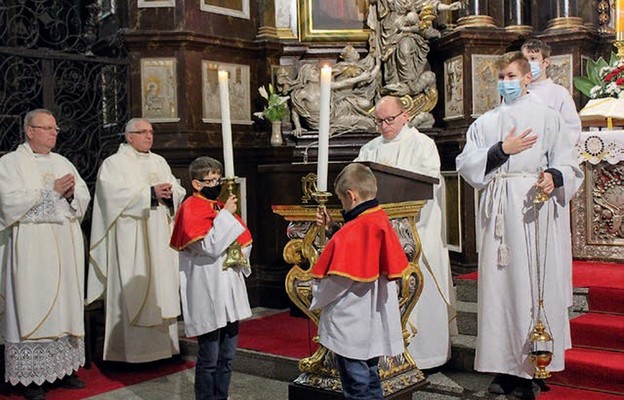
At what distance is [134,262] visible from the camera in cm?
633

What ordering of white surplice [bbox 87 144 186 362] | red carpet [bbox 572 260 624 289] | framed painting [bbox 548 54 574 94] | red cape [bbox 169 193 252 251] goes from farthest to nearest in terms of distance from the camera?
framed painting [bbox 548 54 574 94] < white surplice [bbox 87 144 186 362] < red carpet [bbox 572 260 624 289] < red cape [bbox 169 193 252 251]

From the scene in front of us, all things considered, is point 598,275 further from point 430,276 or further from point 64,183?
point 64,183

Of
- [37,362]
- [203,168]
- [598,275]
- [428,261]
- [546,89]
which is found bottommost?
A: [37,362]

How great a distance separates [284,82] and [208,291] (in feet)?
13.7

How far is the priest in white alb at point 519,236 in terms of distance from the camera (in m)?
4.61

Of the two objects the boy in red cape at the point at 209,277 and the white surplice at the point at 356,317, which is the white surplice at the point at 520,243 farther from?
the boy in red cape at the point at 209,277

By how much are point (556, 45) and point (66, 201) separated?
16.0 feet

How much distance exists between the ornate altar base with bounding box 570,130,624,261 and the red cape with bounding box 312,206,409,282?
3623 mm

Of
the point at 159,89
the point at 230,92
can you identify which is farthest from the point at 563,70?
the point at 159,89

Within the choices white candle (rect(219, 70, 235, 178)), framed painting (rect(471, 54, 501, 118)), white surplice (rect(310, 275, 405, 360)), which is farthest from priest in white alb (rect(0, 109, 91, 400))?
framed painting (rect(471, 54, 501, 118))

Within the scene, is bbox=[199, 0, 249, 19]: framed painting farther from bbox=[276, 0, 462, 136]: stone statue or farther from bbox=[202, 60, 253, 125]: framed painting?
bbox=[276, 0, 462, 136]: stone statue

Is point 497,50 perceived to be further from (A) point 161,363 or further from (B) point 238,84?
(A) point 161,363

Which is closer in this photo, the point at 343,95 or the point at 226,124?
the point at 226,124

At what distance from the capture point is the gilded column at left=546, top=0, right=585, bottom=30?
788 cm
